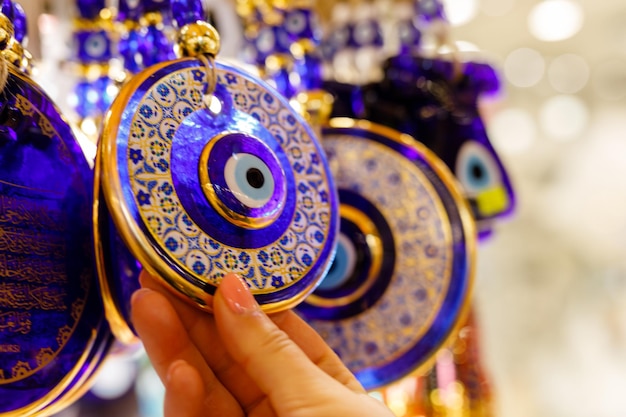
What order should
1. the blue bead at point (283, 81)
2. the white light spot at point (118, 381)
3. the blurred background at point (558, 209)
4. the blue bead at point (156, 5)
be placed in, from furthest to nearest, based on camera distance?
1. the blurred background at point (558, 209)
2. the white light spot at point (118, 381)
3. the blue bead at point (283, 81)
4. the blue bead at point (156, 5)

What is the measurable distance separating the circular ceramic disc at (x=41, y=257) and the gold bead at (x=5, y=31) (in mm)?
14

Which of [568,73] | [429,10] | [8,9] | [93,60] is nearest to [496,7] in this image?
[568,73]

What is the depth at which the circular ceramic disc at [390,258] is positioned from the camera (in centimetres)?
53

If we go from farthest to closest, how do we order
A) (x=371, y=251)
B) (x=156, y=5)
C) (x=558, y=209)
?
(x=558, y=209), (x=371, y=251), (x=156, y=5)

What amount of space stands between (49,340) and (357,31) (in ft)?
1.58

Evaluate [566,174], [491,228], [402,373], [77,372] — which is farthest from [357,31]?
[566,174]

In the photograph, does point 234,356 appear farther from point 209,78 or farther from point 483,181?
point 483,181

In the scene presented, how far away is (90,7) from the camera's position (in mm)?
484

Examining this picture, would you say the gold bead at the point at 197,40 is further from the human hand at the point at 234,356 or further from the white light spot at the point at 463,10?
the white light spot at the point at 463,10

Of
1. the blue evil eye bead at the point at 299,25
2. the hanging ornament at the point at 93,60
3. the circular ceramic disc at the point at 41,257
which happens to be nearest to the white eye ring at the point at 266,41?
the blue evil eye bead at the point at 299,25

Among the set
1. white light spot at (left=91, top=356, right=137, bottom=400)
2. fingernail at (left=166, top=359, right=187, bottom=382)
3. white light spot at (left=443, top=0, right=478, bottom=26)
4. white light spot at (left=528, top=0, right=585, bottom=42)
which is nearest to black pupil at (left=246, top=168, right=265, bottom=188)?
fingernail at (left=166, top=359, right=187, bottom=382)

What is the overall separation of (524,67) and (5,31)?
1.61m

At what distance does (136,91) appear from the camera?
0.35 meters

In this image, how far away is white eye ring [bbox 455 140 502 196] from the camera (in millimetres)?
659
